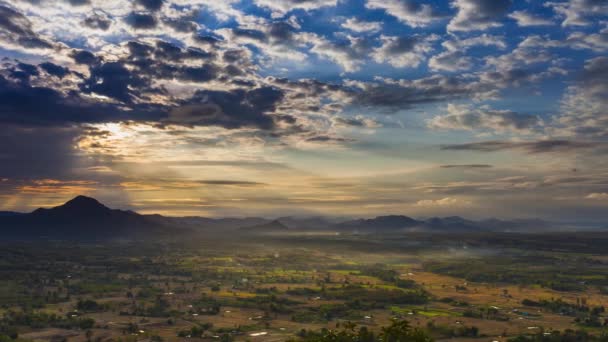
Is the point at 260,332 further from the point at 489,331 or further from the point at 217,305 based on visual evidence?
the point at 489,331

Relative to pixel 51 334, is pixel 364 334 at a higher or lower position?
higher

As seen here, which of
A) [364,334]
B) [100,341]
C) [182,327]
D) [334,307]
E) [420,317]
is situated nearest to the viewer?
[364,334]

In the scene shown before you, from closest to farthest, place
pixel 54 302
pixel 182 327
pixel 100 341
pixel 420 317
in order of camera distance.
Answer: pixel 100 341 → pixel 182 327 → pixel 420 317 → pixel 54 302

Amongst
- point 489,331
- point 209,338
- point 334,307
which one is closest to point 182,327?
point 209,338

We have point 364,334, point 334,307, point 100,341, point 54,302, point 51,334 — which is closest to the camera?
point 364,334

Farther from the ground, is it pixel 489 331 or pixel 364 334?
pixel 364 334

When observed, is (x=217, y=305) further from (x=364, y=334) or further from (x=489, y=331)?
(x=364, y=334)

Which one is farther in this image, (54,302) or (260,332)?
(54,302)

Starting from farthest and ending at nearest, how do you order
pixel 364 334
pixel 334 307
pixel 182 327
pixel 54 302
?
pixel 54 302
pixel 334 307
pixel 182 327
pixel 364 334

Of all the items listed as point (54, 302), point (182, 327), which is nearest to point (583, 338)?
point (182, 327)
